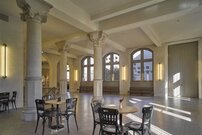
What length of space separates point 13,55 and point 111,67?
32.6 feet

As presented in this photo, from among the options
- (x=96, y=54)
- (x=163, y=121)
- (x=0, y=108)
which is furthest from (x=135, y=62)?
(x=0, y=108)

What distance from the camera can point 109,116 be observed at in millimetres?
2938

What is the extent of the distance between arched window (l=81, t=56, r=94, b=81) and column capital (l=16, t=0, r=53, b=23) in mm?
12146

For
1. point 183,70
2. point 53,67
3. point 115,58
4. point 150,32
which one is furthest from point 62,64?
point 183,70

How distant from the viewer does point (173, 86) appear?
12727 millimetres

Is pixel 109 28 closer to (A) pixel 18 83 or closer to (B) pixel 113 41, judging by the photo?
(B) pixel 113 41

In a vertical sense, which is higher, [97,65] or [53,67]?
[53,67]

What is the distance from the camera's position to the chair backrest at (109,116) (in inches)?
113

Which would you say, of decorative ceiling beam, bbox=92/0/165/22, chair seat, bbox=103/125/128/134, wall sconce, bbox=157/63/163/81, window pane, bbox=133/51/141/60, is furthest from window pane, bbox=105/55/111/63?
chair seat, bbox=103/125/128/134

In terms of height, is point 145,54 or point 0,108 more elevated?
point 145,54

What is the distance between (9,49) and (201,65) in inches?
460

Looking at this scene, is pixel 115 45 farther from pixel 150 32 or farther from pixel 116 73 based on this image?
pixel 150 32

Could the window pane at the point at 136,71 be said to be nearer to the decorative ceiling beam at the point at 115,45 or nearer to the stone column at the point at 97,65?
the decorative ceiling beam at the point at 115,45

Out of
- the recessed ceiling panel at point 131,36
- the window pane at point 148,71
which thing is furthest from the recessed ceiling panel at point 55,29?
the window pane at point 148,71
